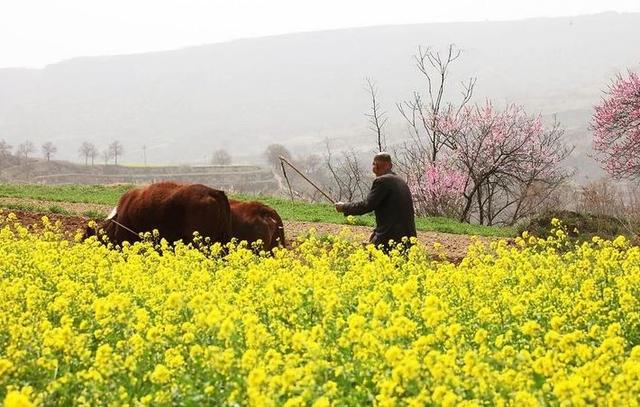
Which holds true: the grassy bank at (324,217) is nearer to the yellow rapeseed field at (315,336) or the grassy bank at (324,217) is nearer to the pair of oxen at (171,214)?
the pair of oxen at (171,214)

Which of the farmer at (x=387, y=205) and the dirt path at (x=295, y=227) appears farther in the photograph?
the dirt path at (x=295, y=227)

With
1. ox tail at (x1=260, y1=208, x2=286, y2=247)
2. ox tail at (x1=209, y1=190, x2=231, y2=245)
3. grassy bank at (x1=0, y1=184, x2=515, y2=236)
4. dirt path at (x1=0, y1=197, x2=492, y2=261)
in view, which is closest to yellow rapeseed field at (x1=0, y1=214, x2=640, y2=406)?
ox tail at (x1=209, y1=190, x2=231, y2=245)

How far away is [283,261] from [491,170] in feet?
70.2

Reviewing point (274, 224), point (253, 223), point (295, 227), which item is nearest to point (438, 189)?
point (295, 227)

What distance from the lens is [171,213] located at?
11023mm

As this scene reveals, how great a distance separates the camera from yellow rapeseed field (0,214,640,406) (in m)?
3.68

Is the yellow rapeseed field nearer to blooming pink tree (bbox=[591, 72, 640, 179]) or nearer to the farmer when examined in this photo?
the farmer

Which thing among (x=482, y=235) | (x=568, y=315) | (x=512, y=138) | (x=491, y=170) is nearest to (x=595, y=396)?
(x=568, y=315)

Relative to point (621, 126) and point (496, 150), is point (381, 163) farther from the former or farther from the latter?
point (496, 150)

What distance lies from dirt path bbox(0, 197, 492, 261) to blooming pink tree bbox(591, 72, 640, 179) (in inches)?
434

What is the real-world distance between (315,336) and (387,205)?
19.8 feet

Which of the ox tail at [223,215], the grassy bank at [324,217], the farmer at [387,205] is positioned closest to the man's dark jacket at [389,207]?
the farmer at [387,205]

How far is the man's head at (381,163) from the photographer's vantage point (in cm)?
997

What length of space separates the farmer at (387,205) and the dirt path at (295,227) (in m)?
Result: 5.20
